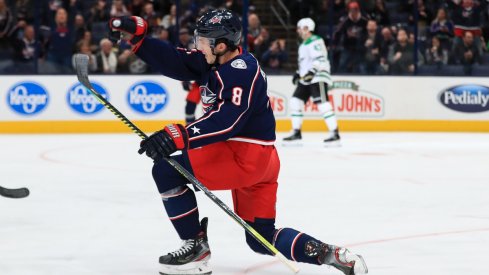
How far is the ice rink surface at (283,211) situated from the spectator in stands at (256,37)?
2.24 metres

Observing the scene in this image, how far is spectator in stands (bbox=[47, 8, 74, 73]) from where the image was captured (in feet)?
36.8

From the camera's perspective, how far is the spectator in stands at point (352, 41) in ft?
38.6

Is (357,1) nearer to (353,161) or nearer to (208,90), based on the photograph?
(353,161)

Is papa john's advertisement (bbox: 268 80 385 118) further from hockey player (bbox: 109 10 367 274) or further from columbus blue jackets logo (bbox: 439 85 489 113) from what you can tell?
hockey player (bbox: 109 10 367 274)

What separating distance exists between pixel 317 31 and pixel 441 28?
4.90 feet

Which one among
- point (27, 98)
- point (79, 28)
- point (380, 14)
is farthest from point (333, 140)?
point (27, 98)

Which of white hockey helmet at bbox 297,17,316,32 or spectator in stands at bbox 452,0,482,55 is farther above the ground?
white hockey helmet at bbox 297,17,316,32

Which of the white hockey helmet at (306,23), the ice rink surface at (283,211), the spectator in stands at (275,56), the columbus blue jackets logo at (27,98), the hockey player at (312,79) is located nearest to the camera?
the ice rink surface at (283,211)

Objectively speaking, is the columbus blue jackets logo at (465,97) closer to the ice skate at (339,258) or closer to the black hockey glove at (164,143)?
the ice skate at (339,258)

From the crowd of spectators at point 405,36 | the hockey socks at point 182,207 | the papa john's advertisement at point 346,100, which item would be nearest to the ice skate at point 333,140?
the papa john's advertisement at point 346,100

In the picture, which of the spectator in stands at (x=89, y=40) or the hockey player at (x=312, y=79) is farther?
the spectator in stands at (x=89, y=40)

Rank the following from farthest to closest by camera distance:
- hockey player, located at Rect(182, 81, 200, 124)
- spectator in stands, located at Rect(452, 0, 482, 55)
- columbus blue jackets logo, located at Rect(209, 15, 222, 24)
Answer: spectator in stands, located at Rect(452, 0, 482, 55) < hockey player, located at Rect(182, 81, 200, 124) < columbus blue jackets logo, located at Rect(209, 15, 222, 24)

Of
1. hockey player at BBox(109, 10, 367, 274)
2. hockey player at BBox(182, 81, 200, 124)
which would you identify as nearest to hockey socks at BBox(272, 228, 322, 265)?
hockey player at BBox(109, 10, 367, 274)

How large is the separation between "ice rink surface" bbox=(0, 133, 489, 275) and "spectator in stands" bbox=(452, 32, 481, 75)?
7.60ft
